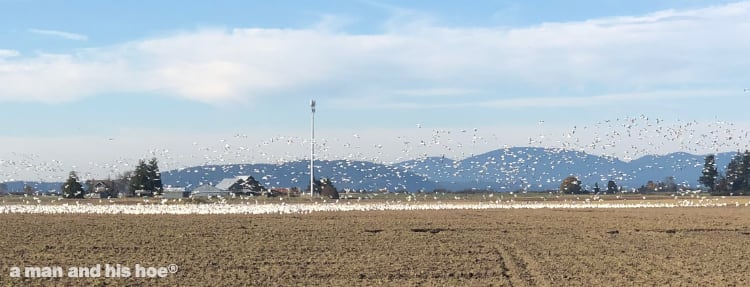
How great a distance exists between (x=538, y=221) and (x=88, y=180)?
84106 mm

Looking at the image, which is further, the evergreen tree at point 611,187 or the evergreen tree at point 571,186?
the evergreen tree at point 611,187

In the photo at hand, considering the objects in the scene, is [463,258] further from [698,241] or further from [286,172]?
[286,172]

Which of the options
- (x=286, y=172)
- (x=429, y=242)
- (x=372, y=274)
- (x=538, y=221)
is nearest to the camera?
(x=372, y=274)

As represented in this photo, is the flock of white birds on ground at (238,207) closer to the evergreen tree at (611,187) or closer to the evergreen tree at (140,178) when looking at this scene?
the evergreen tree at (140,178)

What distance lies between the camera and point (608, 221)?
43875 millimetres

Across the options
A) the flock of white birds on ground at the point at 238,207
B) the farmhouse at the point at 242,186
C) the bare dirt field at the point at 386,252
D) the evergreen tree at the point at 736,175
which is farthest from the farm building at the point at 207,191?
the bare dirt field at the point at 386,252

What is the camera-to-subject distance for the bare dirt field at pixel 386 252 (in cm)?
2014

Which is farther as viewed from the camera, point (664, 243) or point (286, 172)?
point (286, 172)

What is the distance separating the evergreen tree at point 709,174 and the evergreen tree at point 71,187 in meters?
77.7

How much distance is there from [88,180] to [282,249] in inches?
3717

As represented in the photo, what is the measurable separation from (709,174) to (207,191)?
64267 millimetres

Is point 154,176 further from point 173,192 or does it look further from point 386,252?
point 386,252

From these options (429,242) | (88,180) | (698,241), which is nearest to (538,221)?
(698,241)

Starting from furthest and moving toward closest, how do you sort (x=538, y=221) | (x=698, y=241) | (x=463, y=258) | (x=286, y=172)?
(x=286, y=172), (x=538, y=221), (x=698, y=241), (x=463, y=258)
